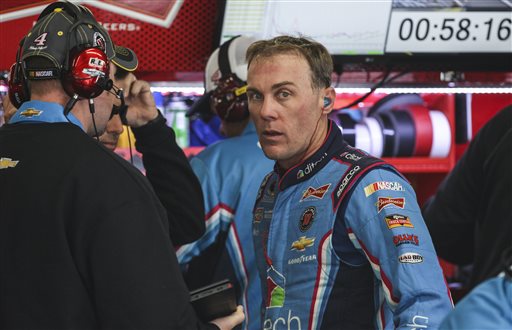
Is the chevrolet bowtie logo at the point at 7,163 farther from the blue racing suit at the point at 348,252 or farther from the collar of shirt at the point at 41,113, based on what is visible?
the blue racing suit at the point at 348,252

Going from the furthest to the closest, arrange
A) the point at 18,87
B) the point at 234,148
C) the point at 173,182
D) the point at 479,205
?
the point at 479,205
the point at 234,148
the point at 173,182
the point at 18,87

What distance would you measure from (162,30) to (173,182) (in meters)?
1.18

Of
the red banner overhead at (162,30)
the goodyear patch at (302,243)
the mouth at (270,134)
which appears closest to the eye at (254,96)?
the mouth at (270,134)

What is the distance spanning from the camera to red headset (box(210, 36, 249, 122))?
3516mm

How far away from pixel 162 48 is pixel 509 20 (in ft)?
5.02

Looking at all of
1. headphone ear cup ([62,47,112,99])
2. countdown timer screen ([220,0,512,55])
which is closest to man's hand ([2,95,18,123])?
headphone ear cup ([62,47,112,99])

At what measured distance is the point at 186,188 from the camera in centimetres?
303

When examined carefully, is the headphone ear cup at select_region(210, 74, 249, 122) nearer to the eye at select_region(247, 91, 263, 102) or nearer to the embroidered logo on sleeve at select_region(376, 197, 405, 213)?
the eye at select_region(247, 91, 263, 102)

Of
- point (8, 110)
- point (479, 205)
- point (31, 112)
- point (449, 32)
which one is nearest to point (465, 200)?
point (479, 205)

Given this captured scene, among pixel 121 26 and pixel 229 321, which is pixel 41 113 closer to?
pixel 229 321

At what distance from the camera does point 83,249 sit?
78.2 inches

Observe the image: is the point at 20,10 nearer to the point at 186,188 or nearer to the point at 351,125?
the point at 186,188

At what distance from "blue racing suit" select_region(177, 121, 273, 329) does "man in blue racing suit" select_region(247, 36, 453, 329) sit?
0.58 metres

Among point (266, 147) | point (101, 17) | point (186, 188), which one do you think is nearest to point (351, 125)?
point (101, 17)
